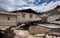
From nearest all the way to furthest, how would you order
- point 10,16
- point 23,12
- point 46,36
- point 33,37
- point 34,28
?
1. point 46,36
2. point 33,37
3. point 34,28
4. point 10,16
5. point 23,12

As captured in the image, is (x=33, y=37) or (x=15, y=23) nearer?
(x=33, y=37)

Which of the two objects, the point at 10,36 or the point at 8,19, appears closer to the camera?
the point at 10,36

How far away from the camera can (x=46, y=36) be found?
1175 cm

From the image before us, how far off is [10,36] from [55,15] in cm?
1173

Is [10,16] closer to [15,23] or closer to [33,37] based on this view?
[15,23]

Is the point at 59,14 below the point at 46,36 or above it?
above

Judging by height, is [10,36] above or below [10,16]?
below

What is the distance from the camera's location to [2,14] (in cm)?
2162

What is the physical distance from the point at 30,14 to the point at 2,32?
1631cm

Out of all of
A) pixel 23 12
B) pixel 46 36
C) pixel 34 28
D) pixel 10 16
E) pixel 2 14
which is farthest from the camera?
pixel 23 12

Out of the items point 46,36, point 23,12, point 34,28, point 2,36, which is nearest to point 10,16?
point 23,12

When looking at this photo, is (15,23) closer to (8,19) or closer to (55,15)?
(8,19)

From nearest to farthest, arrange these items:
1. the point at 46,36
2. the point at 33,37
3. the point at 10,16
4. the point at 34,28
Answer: the point at 46,36
the point at 33,37
the point at 34,28
the point at 10,16

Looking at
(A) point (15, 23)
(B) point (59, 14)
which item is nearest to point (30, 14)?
(A) point (15, 23)
